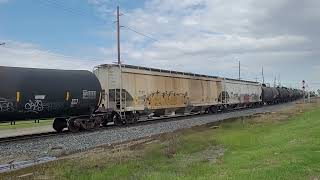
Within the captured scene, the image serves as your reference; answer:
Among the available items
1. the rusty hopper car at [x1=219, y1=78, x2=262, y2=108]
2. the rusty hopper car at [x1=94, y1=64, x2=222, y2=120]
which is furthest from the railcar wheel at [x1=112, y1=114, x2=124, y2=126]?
the rusty hopper car at [x1=219, y1=78, x2=262, y2=108]

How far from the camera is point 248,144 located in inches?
679

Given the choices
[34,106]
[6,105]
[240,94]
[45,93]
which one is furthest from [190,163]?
[240,94]

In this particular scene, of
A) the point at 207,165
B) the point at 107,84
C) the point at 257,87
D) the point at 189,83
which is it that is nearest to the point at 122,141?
the point at 207,165

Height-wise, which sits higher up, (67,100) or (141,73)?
(141,73)

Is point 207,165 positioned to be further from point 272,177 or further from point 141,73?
point 141,73

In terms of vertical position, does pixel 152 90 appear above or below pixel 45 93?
above

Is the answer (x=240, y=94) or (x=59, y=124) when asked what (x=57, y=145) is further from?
(x=240, y=94)

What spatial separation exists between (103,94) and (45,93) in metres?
7.63

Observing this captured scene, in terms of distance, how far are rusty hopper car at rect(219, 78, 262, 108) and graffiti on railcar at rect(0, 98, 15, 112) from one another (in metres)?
33.6

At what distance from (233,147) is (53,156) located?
652 cm

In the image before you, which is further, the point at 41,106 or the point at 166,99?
the point at 166,99

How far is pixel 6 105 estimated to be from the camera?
65.4ft

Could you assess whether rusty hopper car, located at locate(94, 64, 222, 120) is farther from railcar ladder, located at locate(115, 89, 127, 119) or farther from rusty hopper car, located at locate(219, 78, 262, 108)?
rusty hopper car, located at locate(219, 78, 262, 108)

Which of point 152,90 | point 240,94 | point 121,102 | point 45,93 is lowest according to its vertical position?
point 121,102
